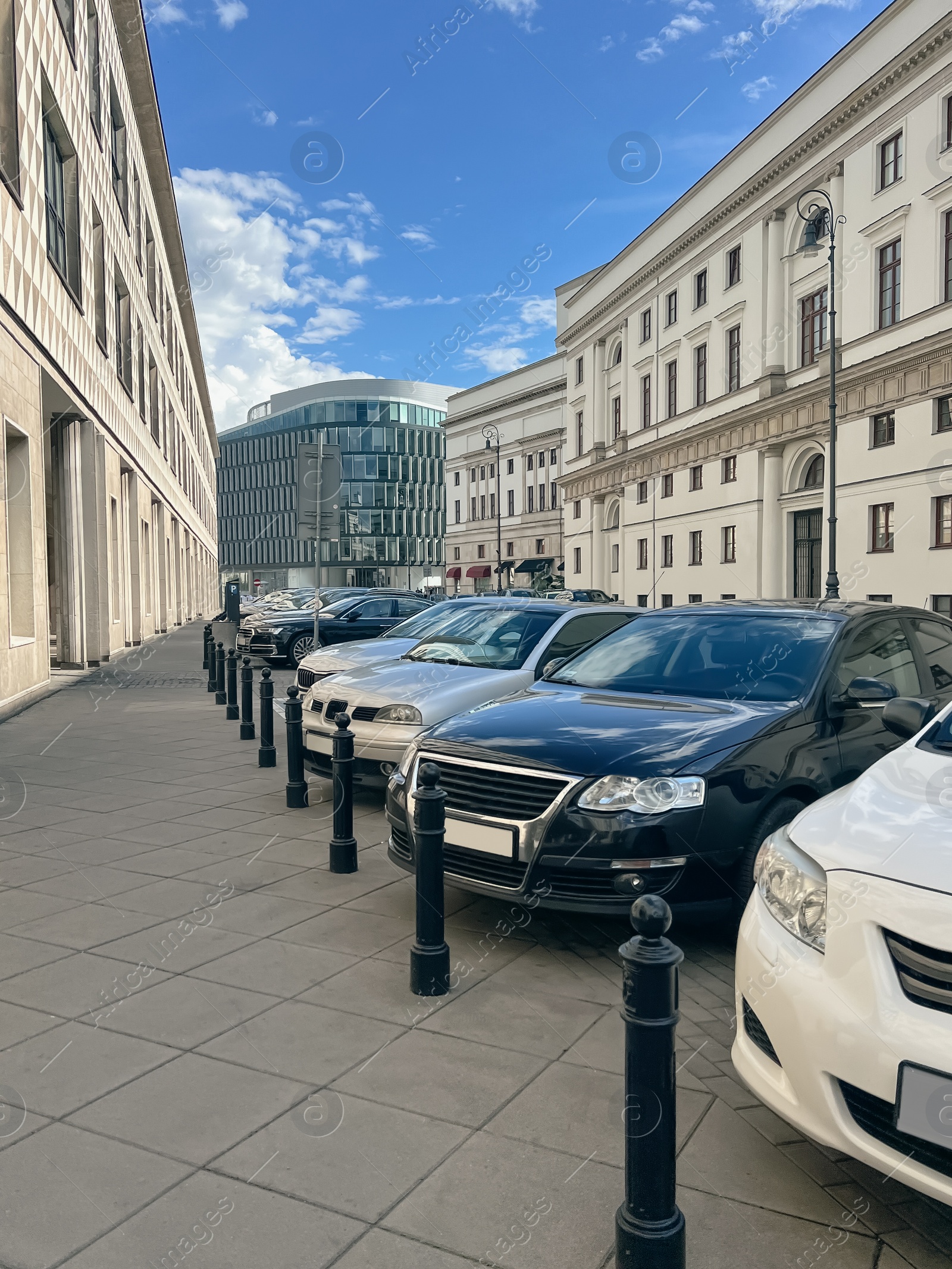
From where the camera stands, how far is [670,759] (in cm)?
408

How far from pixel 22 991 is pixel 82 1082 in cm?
88

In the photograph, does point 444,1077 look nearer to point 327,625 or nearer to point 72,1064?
point 72,1064

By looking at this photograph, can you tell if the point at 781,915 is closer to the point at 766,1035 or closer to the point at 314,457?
the point at 766,1035

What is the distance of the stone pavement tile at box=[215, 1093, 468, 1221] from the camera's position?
2.54m

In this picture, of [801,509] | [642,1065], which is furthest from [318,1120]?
[801,509]

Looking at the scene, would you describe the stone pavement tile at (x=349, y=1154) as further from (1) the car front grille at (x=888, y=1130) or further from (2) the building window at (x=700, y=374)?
(2) the building window at (x=700, y=374)

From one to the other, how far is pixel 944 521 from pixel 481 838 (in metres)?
26.2

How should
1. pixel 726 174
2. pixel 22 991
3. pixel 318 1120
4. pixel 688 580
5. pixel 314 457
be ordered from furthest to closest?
pixel 688 580
pixel 726 174
pixel 314 457
pixel 22 991
pixel 318 1120

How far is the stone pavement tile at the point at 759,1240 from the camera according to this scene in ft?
7.50

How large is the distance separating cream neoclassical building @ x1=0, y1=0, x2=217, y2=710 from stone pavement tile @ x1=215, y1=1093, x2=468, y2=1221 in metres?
10.2

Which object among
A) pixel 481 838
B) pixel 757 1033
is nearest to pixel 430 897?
pixel 481 838

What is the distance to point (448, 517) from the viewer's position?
8325 centimetres

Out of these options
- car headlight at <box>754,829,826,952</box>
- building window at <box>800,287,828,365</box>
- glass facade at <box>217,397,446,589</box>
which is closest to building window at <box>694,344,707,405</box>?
building window at <box>800,287,828,365</box>

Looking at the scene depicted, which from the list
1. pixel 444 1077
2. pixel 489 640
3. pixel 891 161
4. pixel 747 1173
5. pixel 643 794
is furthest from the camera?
pixel 891 161
